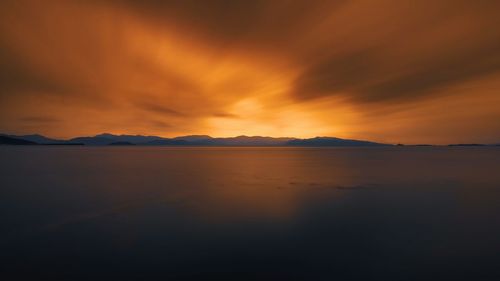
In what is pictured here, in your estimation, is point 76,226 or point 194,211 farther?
point 194,211

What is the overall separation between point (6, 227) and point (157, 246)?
7.19 metres

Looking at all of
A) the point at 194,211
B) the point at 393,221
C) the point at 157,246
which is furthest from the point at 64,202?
the point at 393,221

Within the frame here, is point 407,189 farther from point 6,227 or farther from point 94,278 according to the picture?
point 6,227

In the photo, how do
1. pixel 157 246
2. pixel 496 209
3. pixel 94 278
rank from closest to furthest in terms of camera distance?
pixel 94 278
pixel 157 246
pixel 496 209

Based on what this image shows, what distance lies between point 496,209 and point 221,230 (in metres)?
15.4

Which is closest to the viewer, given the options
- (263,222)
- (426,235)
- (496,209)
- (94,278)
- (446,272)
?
(94,278)

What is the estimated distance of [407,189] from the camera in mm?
20594

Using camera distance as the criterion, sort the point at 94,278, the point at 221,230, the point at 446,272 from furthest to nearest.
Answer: the point at 221,230 → the point at 446,272 → the point at 94,278

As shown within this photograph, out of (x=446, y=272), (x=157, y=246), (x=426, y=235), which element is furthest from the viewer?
(x=426, y=235)

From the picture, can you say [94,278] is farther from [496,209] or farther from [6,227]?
[496,209]

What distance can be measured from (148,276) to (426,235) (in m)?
10.5

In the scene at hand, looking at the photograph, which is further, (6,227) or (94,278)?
(6,227)

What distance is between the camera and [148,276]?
22.5ft

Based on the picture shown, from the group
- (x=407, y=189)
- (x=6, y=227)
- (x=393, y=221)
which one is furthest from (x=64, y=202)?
(x=407, y=189)
